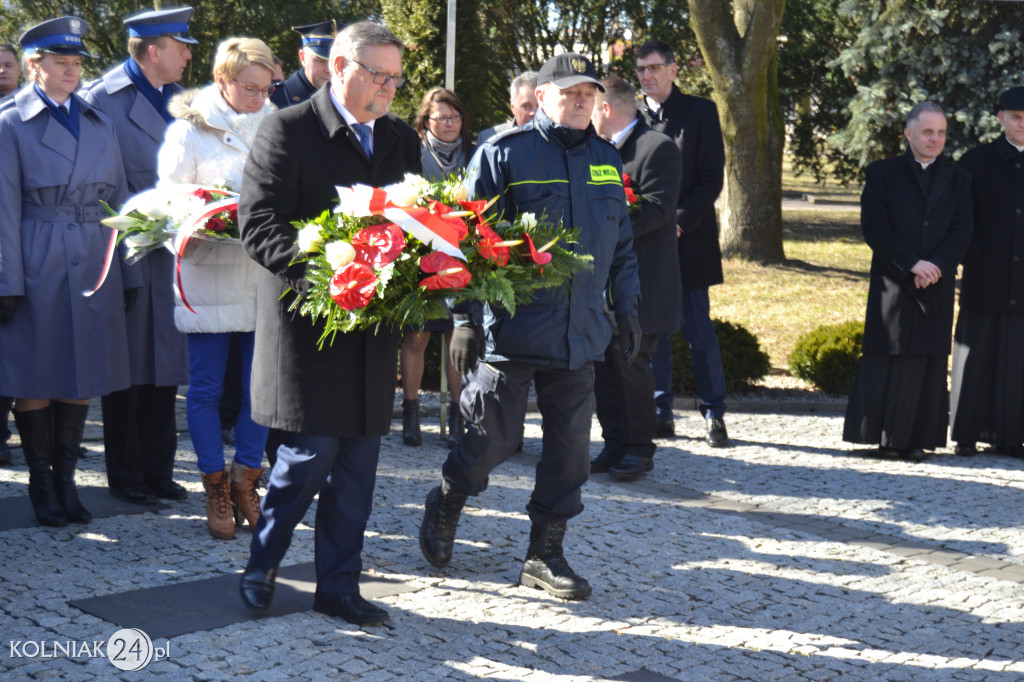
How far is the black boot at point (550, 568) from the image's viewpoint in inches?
196

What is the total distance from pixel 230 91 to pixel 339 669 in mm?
2778

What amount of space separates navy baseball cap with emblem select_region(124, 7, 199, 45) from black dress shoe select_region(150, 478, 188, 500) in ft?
7.37

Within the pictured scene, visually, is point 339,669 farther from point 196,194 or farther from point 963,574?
point 963,574

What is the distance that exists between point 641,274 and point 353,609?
349 cm

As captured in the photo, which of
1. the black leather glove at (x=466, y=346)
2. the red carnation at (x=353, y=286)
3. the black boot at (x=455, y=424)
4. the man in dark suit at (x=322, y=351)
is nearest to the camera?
the red carnation at (x=353, y=286)

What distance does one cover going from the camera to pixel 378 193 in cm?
404

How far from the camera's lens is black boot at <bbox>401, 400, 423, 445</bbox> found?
310 inches

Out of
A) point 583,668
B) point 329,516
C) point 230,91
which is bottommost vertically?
point 583,668

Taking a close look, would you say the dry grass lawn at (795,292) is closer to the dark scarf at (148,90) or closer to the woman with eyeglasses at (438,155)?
the woman with eyeglasses at (438,155)

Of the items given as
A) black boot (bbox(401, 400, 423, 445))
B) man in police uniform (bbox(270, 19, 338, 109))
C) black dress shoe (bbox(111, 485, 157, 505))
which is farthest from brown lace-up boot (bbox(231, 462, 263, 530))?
man in police uniform (bbox(270, 19, 338, 109))

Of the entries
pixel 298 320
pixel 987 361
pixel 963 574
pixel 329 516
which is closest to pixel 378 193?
pixel 298 320

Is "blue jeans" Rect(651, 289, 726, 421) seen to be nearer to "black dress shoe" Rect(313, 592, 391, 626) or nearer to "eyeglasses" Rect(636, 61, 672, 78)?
"eyeglasses" Rect(636, 61, 672, 78)

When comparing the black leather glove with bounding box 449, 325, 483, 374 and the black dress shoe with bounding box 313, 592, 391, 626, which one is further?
the black leather glove with bounding box 449, 325, 483, 374

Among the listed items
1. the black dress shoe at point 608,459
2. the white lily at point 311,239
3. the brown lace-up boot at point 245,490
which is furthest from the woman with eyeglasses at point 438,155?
the white lily at point 311,239
